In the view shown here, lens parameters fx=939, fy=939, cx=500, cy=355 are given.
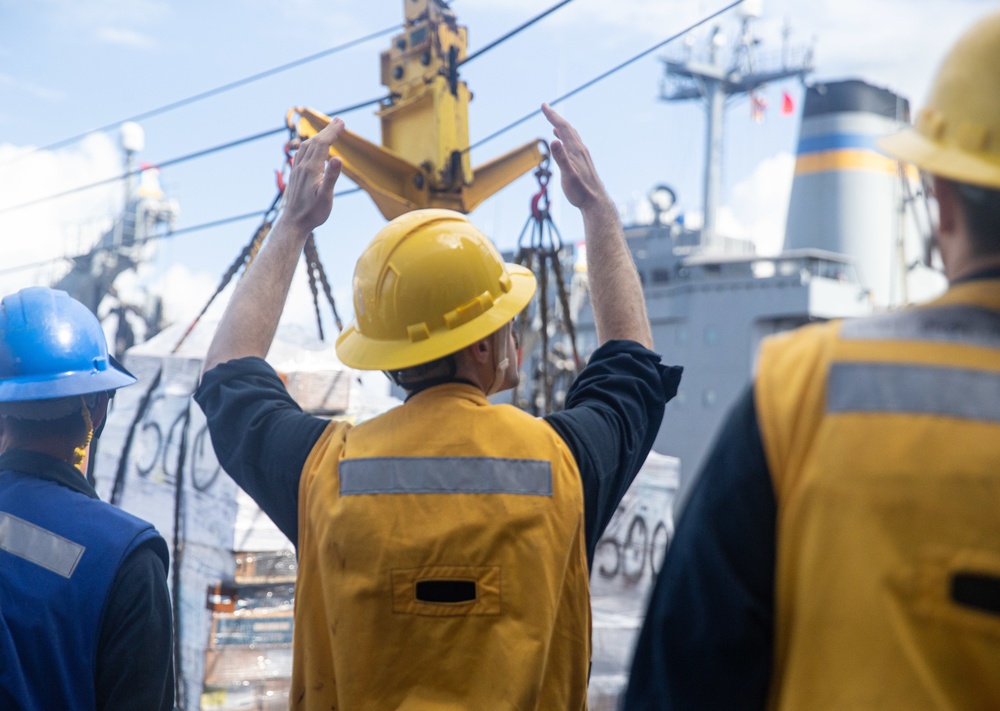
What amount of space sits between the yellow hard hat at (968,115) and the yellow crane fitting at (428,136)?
4333 millimetres

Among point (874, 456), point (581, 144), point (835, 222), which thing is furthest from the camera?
point (835, 222)

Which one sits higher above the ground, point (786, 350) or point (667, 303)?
point (667, 303)

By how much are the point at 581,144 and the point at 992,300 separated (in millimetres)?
1412

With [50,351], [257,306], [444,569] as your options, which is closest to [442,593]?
[444,569]

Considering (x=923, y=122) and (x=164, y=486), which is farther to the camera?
(x=164, y=486)

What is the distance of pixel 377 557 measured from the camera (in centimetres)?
173

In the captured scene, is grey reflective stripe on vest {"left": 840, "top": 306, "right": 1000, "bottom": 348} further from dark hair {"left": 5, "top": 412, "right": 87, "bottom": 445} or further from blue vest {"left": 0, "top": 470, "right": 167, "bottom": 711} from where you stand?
dark hair {"left": 5, "top": 412, "right": 87, "bottom": 445}

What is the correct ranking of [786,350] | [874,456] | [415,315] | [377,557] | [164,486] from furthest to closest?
[164,486] → [415,315] → [377,557] → [786,350] → [874,456]

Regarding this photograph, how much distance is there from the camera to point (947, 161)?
3.74ft

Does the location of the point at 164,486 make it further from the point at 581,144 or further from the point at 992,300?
the point at 992,300

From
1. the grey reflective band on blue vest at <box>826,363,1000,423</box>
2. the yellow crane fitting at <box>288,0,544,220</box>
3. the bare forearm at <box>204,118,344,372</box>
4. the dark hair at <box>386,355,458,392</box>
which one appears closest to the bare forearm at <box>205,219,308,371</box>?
the bare forearm at <box>204,118,344,372</box>

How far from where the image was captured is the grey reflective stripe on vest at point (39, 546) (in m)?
1.98

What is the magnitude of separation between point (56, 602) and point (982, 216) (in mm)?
1849

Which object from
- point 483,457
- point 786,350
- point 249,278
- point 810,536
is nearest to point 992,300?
point 786,350
